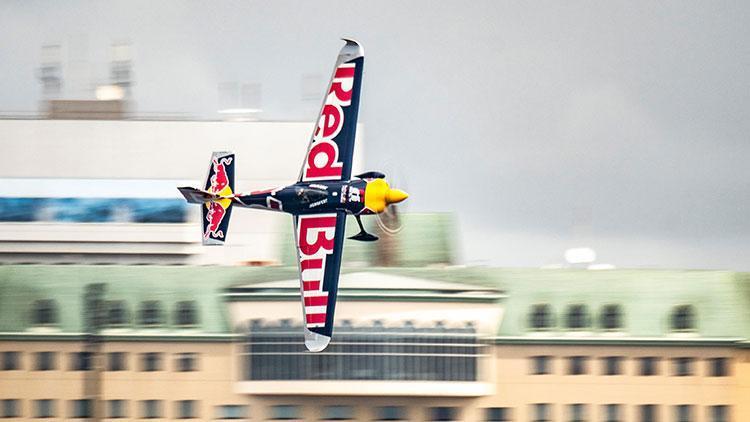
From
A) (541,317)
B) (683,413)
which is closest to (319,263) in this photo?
(541,317)

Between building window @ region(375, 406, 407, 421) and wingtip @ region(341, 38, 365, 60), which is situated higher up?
wingtip @ region(341, 38, 365, 60)

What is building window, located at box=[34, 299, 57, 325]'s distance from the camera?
436 ft

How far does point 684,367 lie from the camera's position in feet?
427

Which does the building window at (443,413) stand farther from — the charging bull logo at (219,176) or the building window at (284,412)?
the charging bull logo at (219,176)

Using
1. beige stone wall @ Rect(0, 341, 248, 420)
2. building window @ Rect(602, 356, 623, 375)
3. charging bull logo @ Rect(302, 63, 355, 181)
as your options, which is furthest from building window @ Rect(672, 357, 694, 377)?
charging bull logo @ Rect(302, 63, 355, 181)

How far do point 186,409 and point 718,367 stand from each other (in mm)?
41274

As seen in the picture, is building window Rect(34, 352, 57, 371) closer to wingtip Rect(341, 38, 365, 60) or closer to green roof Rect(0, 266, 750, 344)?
green roof Rect(0, 266, 750, 344)

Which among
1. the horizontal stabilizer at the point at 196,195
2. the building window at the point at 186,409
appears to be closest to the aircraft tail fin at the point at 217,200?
the horizontal stabilizer at the point at 196,195

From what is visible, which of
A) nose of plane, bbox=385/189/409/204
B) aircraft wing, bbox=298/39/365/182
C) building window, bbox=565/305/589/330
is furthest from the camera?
building window, bbox=565/305/589/330

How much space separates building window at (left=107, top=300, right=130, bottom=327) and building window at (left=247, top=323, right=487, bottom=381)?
439 inches

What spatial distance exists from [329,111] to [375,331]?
2074 inches

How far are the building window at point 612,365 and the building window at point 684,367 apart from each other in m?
4.28

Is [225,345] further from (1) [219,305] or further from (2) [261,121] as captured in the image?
(2) [261,121]

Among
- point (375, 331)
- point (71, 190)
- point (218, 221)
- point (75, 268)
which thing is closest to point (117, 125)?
point (71, 190)
